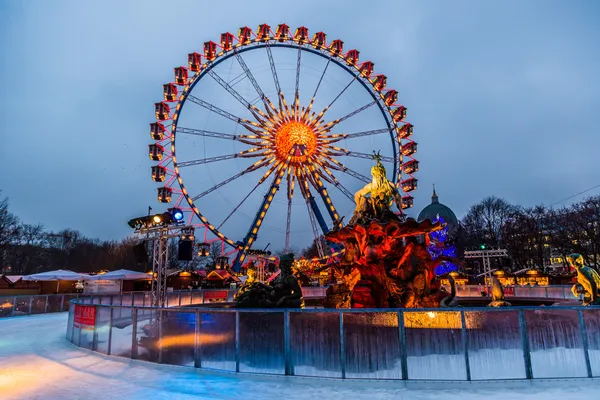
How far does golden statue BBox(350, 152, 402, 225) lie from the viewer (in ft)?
52.1

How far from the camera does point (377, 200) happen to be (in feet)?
53.2

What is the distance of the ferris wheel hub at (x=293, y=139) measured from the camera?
28406 millimetres

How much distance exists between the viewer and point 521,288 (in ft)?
77.4

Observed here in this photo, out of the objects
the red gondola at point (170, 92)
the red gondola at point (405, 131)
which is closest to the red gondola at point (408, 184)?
the red gondola at point (405, 131)

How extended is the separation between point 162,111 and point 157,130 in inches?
50.2

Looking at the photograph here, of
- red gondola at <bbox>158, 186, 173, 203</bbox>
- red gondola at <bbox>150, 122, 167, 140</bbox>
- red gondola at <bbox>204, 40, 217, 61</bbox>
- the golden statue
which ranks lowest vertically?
the golden statue

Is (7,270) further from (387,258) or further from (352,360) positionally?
(352,360)

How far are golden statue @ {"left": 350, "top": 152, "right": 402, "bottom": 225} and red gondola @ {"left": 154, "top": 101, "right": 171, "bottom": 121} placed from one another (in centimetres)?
1553

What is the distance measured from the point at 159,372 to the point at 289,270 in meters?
4.79

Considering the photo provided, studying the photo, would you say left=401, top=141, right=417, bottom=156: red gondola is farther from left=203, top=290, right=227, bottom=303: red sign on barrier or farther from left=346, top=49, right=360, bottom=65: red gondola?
left=203, top=290, right=227, bottom=303: red sign on barrier

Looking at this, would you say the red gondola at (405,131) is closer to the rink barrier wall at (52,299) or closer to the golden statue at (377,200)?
the rink barrier wall at (52,299)

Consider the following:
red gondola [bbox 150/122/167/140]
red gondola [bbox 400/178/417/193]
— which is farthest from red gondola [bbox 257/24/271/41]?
red gondola [bbox 400/178/417/193]

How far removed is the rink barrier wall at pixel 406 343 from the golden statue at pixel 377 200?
8.46 meters

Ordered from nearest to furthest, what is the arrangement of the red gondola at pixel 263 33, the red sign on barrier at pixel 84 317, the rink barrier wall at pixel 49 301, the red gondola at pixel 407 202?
the red sign on barrier at pixel 84 317
the rink barrier wall at pixel 49 301
the red gondola at pixel 263 33
the red gondola at pixel 407 202
